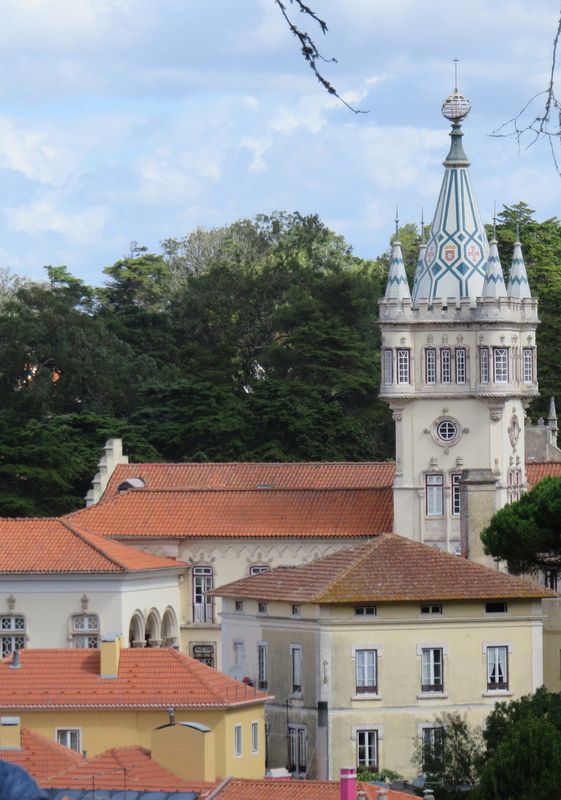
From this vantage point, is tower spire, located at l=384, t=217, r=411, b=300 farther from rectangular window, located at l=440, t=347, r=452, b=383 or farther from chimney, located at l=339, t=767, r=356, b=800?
chimney, located at l=339, t=767, r=356, b=800

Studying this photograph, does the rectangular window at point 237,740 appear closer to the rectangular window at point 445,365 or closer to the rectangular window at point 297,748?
the rectangular window at point 297,748

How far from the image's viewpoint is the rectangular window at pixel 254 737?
5112cm

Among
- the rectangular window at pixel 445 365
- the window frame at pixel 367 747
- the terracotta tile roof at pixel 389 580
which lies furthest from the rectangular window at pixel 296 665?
the rectangular window at pixel 445 365

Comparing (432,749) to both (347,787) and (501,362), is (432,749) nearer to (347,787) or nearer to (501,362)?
(347,787)

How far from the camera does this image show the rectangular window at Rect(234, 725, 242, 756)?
4994 centimetres

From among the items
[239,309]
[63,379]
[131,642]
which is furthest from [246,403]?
[131,642]

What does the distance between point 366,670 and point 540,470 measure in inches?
750

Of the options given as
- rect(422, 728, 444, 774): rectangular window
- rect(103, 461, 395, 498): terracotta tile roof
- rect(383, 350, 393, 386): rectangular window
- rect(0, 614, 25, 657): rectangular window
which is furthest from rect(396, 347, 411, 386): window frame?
rect(422, 728, 444, 774): rectangular window

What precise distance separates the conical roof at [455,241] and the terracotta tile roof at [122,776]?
29.8 meters

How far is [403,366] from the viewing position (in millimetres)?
72312

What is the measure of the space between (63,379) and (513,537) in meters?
42.7

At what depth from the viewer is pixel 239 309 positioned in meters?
111

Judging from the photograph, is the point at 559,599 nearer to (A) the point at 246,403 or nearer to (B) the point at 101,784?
(B) the point at 101,784

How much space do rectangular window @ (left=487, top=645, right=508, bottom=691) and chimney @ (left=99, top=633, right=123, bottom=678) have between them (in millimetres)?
9558
